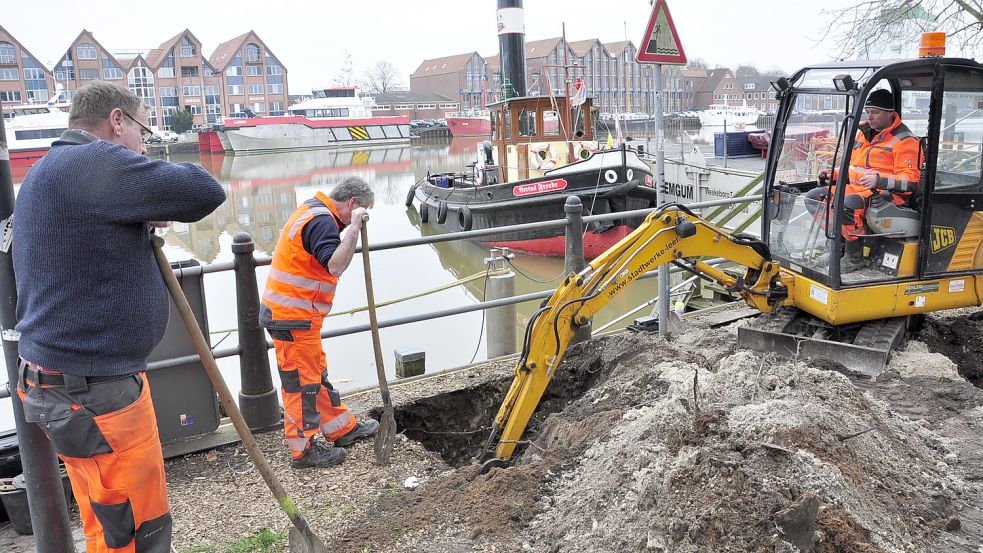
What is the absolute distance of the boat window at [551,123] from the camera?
17953 millimetres

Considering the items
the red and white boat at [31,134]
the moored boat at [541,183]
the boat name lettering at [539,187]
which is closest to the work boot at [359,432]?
the moored boat at [541,183]

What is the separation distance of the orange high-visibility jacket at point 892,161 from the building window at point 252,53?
75.4 m

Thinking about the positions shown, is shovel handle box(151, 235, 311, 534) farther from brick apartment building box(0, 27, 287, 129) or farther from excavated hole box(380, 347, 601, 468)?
brick apartment building box(0, 27, 287, 129)

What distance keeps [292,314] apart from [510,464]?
1.49 meters

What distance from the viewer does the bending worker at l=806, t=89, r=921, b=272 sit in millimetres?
5074

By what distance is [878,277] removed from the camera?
17.2 feet

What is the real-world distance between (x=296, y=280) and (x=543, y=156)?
14051mm

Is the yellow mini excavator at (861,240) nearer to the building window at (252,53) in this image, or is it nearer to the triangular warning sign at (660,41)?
the triangular warning sign at (660,41)

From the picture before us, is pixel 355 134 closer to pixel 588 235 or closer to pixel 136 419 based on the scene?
pixel 588 235

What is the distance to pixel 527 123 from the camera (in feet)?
59.6

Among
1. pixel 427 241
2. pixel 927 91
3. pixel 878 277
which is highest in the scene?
pixel 927 91

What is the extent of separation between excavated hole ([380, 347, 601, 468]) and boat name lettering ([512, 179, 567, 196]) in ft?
34.9

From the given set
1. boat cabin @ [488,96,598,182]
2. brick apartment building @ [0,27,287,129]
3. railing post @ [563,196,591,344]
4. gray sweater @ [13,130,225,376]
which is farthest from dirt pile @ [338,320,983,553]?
brick apartment building @ [0,27,287,129]

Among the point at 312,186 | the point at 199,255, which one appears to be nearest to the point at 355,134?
the point at 312,186
